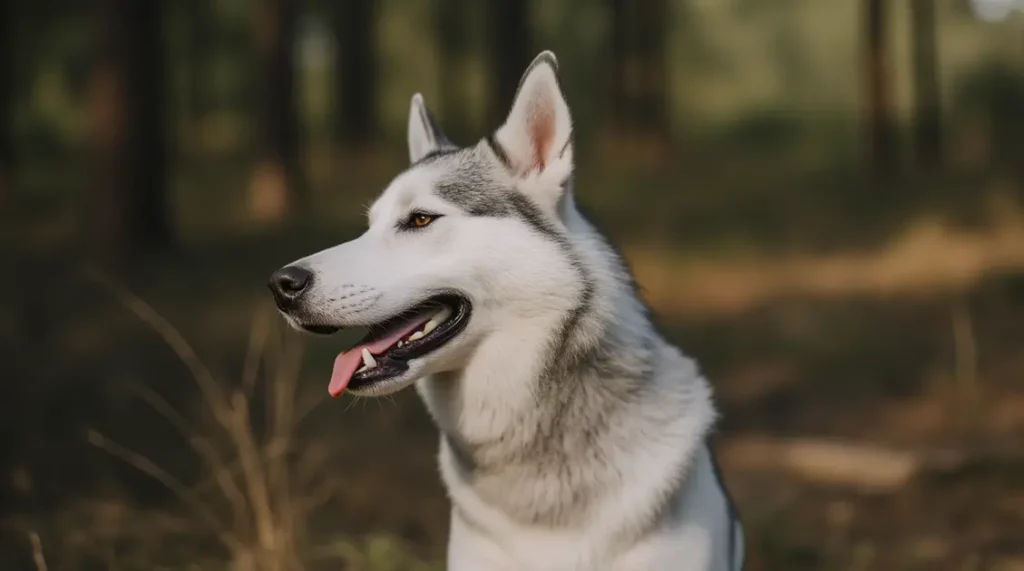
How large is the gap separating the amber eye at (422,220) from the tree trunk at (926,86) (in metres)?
11.5

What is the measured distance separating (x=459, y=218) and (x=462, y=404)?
57cm

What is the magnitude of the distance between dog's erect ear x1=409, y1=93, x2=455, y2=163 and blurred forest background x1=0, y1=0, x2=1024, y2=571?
10.4 inches

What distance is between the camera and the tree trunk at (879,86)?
42.9 ft

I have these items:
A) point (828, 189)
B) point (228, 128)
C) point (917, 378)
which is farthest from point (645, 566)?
point (228, 128)

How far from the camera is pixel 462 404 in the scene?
3.33 m

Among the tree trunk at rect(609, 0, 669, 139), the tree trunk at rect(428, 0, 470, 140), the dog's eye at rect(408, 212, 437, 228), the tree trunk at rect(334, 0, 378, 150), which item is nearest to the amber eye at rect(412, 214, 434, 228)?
the dog's eye at rect(408, 212, 437, 228)

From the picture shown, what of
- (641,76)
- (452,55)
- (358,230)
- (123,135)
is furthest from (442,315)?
(452,55)

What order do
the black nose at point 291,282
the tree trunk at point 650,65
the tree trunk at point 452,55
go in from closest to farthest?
the black nose at point 291,282
the tree trunk at point 650,65
the tree trunk at point 452,55

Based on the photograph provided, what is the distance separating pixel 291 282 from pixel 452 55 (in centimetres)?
2146

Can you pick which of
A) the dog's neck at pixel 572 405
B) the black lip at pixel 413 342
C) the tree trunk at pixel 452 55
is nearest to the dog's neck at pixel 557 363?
the dog's neck at pixel 572 405

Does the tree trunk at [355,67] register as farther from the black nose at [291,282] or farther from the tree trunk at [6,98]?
the black nose at [291,282]

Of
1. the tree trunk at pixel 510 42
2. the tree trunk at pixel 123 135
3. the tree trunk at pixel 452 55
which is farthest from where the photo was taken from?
the tree trunk at pixel 452 55

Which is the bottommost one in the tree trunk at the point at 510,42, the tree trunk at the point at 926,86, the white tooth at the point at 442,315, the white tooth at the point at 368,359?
the tree trunk at the point at 926,86

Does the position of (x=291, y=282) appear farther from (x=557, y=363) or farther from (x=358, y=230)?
(x=358, y=230)
